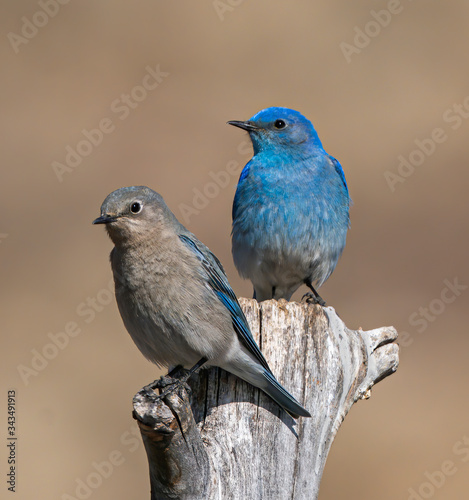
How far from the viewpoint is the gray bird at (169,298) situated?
5.09m

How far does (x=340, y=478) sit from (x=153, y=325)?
507 centimetres

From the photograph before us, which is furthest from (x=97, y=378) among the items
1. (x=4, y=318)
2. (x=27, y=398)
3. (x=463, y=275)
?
(x=463, y=275)

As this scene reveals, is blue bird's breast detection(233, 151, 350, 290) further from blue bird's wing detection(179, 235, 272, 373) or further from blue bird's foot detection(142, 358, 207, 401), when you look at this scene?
blue bird's foot detection(142, 358, 207, 401)

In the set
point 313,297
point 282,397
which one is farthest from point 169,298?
point 313,297

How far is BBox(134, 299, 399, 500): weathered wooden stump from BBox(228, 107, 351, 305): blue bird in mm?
1683

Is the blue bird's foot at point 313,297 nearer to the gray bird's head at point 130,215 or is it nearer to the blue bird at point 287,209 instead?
the blue bird at point 287,209

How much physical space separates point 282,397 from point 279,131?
3.27m

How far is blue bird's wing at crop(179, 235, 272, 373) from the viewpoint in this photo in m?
5.04

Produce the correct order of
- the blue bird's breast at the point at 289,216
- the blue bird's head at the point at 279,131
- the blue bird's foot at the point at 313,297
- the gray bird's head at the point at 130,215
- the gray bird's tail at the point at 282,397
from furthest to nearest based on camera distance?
1. the blue bird's head at the point at 279,131
2. the blue bird's breast at the point at 289,216
3. the blue bird's foot at the point at 313,297
4. the gray bird's head at the point at 130,215
5. the gray bird's tail at the point at 282,397

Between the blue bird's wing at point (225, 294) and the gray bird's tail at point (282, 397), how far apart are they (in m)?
0.09

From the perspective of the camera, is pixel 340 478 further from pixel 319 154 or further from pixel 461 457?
pixel 319 154

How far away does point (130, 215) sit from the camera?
527 centimetres

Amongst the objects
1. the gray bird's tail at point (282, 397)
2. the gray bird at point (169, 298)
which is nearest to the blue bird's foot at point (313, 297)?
the gray bird at point (169, 298)

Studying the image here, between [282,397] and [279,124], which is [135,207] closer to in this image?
[282,397]
